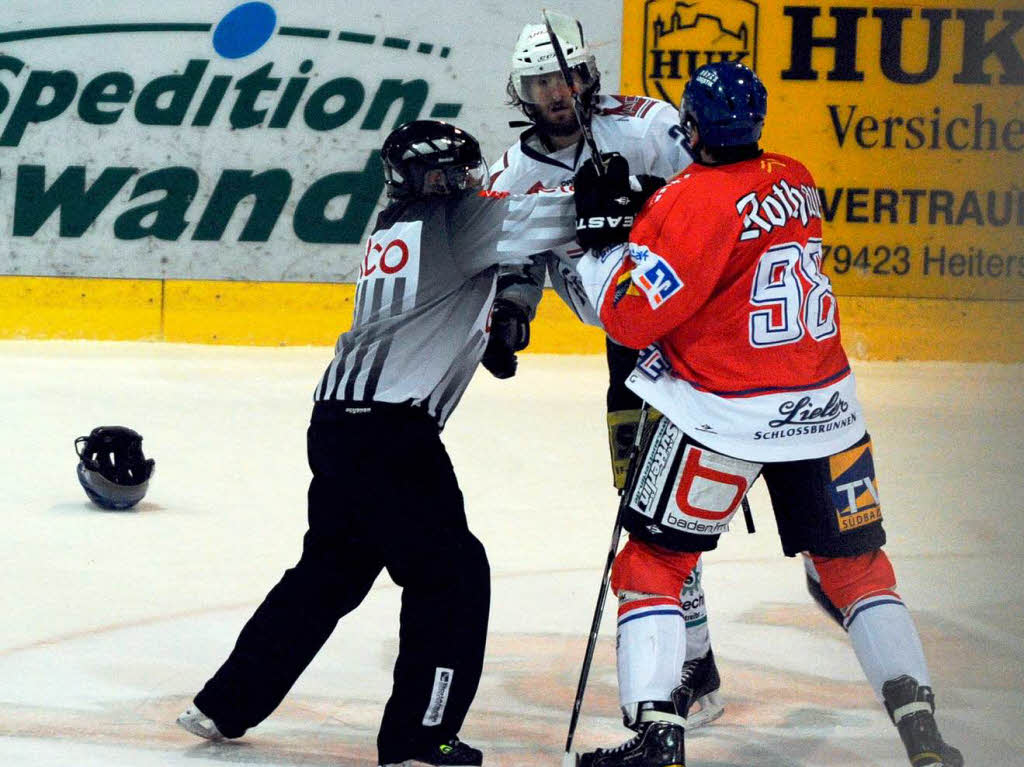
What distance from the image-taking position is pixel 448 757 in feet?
9.77

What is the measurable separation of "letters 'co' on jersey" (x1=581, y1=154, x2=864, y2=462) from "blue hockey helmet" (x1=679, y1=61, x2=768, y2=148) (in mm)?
49

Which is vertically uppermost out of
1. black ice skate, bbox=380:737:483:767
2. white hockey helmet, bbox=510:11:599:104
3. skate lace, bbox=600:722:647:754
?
white hockey helmet, bbox=510:11:599:104

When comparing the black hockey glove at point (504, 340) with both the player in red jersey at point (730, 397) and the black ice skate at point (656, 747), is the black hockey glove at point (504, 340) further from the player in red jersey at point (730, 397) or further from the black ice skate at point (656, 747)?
the black ice skate at point (656, 747)

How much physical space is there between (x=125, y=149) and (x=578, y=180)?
6.26 metres

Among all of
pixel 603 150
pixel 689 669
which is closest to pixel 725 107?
pixel 603 150

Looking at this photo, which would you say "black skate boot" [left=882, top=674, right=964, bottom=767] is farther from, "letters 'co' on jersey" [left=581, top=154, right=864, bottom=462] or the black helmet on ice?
the black helmet on ice

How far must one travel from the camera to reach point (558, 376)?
815 cm

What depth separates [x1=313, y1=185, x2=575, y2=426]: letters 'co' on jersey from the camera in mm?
2986

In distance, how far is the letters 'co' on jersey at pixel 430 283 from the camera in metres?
2.99

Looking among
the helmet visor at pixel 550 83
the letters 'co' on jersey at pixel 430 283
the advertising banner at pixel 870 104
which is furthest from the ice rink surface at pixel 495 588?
the advertising banner at pixel 870 104

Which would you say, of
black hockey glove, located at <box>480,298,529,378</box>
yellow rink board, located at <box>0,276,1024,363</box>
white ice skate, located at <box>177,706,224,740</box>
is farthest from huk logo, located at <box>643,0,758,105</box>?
white ice skate, located at <box>177,706,224,740</box>

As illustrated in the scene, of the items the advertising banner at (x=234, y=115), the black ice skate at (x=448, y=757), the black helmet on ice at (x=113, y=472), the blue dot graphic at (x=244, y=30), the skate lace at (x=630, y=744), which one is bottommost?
the black ice skate at (x=448, y=757)

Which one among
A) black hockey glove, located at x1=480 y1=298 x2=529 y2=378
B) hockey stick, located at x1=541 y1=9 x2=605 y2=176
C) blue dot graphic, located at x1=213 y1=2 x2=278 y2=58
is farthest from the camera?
blue dot graphic, located at x1=213 y1=2 x2=278 y2=58

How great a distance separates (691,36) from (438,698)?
6.28 meters
